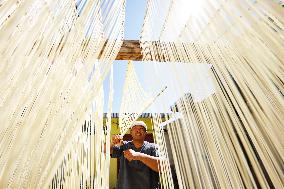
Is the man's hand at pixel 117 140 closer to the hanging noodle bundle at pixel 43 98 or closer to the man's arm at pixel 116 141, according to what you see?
the man's arm at pixel 116 141

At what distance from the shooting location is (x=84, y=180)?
1075 millimetres

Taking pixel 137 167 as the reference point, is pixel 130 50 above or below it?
above

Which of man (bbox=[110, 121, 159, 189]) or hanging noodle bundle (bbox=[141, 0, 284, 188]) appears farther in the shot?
man (bbox=[110, 121, 159, 189])

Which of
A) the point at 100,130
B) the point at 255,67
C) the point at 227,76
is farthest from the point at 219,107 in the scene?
the point at 100,130

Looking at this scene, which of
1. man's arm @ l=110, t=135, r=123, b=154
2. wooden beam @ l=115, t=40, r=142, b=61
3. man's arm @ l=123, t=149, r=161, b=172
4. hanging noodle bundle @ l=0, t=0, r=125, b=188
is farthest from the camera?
man's arm @ l=110, t=135, r=123, b=154

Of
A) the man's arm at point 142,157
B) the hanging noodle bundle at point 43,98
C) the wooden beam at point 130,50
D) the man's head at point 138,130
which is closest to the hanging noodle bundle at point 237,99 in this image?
the hanging noodle bundle at point 43,98

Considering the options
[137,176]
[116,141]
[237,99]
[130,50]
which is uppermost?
[130,50]

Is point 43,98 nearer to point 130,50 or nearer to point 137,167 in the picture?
point 130,50

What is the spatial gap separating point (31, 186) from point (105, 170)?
1.93 feet

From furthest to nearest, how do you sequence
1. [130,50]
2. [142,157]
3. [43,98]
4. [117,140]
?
[117,140] < [130,50] < [142,157] < [43,98]

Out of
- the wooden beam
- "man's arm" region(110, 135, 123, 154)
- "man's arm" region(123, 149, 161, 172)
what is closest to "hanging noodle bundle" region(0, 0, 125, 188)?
"man's arm" region(123, 149, 161, 172)

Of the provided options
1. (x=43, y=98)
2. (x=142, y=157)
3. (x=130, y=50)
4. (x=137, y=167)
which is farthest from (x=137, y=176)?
(x=43, y=98)

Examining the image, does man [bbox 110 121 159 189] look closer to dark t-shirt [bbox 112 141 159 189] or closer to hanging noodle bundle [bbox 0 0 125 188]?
dark t-shirt [bbox 112 141 159 189]

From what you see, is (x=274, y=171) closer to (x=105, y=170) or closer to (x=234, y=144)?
(x=234, y=144)
